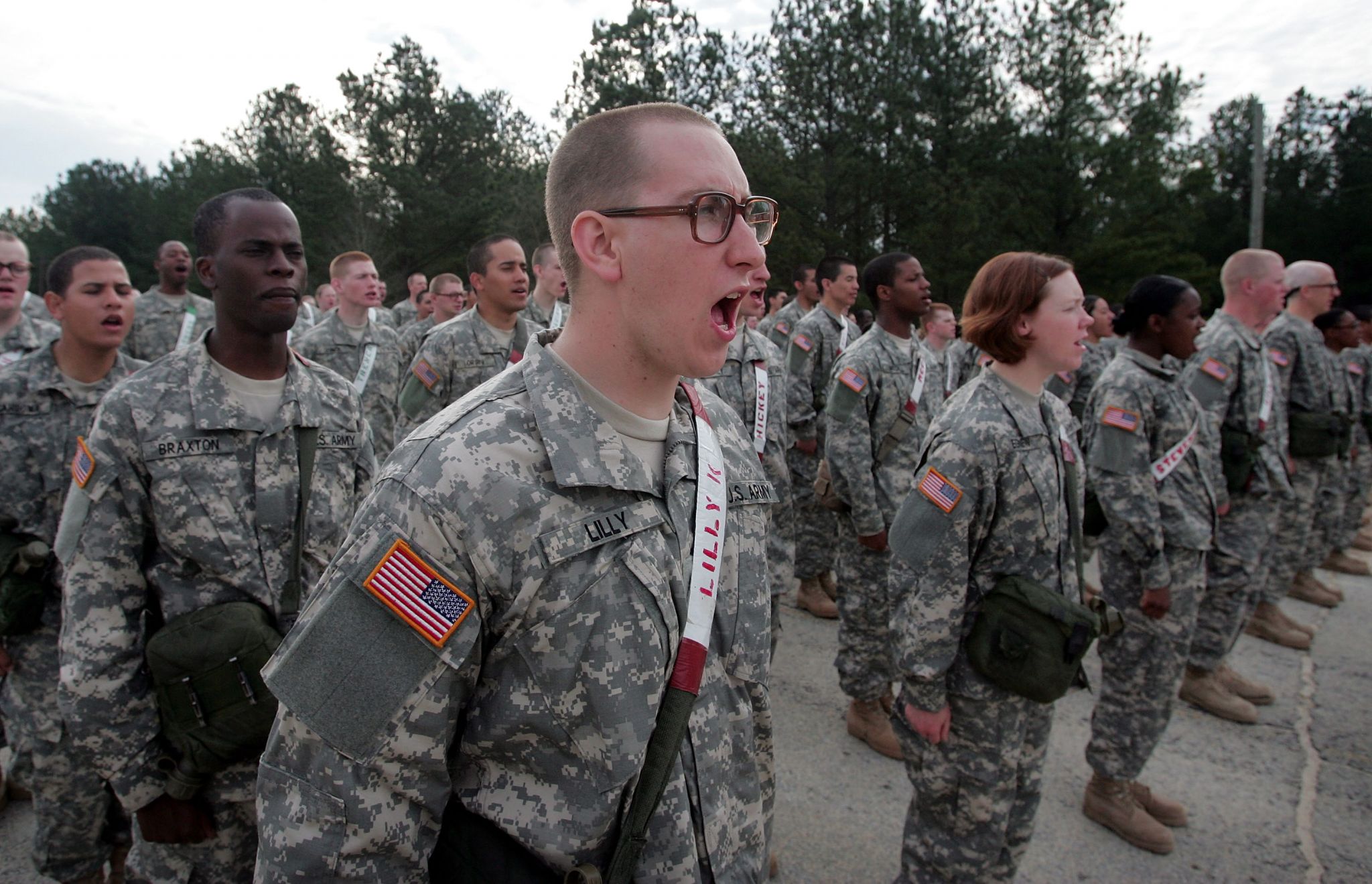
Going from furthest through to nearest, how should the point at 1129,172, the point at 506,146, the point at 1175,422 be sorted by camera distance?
1. the point at 506,146
2. the point at 1129,172
3. the point at 1175,422

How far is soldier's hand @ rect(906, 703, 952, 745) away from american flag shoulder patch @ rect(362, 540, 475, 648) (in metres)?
2.04

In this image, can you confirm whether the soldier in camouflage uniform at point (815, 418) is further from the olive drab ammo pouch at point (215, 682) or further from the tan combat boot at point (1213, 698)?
the olive drab ammo pouch at point (215, 682)

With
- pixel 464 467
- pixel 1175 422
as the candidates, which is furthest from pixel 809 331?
pixel 464 467

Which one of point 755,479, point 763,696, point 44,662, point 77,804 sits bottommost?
point 77,804

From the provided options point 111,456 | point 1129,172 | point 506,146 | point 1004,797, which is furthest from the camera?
point 506,146

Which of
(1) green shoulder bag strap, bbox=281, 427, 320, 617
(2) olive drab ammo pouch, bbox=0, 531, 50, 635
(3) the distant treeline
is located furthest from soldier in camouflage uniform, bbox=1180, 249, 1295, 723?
(3) the distant treeline

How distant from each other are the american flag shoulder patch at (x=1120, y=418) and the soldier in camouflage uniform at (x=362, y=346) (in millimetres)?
5239

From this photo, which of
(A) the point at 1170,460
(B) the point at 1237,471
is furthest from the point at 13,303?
(B) the point at 1237,471

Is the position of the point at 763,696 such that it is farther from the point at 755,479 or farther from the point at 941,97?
the point at 941,97

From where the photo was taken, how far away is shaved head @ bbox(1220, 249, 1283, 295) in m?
5.34

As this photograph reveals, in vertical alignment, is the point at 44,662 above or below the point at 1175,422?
below

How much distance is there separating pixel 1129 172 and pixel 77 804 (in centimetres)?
2970

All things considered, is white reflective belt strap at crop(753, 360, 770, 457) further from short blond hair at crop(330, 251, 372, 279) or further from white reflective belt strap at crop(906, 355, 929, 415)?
short blond hair at crop(330, 251, 372, 279)

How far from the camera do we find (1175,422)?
12.8ft
